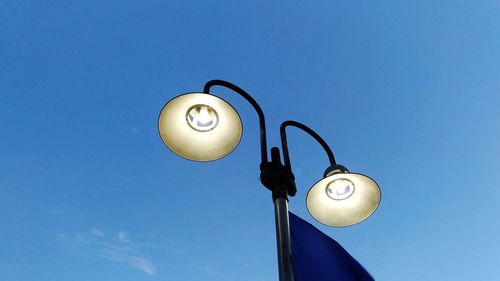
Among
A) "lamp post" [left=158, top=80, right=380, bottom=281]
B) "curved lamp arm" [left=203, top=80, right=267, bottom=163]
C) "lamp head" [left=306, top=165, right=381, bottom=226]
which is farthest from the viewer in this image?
"lamp head" [left=306, top=165, right=381, bottom=226]

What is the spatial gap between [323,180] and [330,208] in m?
0.44

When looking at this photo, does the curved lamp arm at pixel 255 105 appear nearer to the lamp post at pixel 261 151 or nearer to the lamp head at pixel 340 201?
the lamp post at pixel 261 151

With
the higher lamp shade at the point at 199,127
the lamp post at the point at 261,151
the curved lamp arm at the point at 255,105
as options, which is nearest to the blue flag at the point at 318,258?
the lamp post at the point at 261,151

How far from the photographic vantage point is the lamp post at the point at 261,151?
432cm

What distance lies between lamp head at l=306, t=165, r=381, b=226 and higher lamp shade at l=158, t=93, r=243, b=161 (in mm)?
1280

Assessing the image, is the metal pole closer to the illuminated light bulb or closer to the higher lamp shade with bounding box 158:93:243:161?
the higher lamp shade with bounding box 158:93:243:161

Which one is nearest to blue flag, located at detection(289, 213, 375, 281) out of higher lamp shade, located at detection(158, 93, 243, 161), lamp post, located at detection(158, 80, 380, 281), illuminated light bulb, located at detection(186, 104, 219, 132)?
lamp post, located at detection(158, 80, 380, 281)

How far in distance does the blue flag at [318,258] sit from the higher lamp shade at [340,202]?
339 mm

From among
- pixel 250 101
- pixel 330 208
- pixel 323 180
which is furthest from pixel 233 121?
pixel 330 208

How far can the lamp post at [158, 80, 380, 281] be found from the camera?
170 inches

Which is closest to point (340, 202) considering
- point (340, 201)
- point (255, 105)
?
point (340, 201)

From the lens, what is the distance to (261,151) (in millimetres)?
4488

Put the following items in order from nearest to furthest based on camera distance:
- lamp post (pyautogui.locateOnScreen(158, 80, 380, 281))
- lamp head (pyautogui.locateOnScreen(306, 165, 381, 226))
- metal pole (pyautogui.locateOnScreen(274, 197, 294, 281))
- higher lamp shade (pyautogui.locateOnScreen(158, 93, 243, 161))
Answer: metal pole (pyautogui.locateOnScreen(274, 197, 294, 281)), lamp post (pyautogui.locateOnScreen(158, 80, 380, 281)), higher lamp shade (pyautogui.locateOnScreen(158, 93, 243, 161)), lamp head (pyautogui.locateOnScreen(306, 165, 381, 226))

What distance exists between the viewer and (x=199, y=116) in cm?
492
